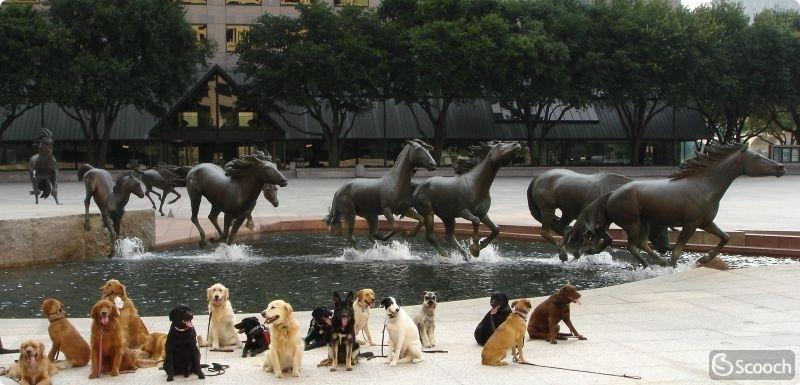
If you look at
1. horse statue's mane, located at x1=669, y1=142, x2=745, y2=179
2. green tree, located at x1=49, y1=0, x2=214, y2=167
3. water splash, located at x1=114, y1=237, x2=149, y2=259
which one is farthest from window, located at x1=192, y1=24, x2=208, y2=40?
horse statue's mane, located at x1=669, y1=142, x2=745, y2=179

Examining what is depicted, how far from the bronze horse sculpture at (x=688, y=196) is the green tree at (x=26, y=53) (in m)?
41.1

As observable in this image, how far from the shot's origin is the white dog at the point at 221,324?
26.9ft

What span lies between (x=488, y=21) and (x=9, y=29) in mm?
28770

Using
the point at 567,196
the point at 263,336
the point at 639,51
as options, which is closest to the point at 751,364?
the point at 263,336

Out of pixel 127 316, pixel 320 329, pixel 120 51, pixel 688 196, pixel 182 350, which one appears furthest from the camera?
pixel 120 51

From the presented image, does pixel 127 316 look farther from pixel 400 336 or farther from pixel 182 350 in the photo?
pixel 400 336

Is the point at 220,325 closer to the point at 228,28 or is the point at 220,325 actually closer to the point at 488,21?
the point at 488,21

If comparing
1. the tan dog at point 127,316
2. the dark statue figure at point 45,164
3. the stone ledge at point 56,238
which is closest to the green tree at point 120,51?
the dark statue figure at point 45,164

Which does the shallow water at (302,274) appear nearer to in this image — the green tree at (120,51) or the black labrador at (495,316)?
the black labrador at (495,316)

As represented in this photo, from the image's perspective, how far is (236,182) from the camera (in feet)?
54.6

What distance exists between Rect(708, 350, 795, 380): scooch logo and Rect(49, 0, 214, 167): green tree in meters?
44.5

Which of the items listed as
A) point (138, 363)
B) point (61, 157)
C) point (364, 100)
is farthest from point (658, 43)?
point (138, 363)

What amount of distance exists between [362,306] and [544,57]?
43.5m

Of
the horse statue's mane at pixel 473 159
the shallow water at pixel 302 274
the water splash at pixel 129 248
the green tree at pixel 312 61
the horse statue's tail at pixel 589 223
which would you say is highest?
the green tree at pixel 312 61
